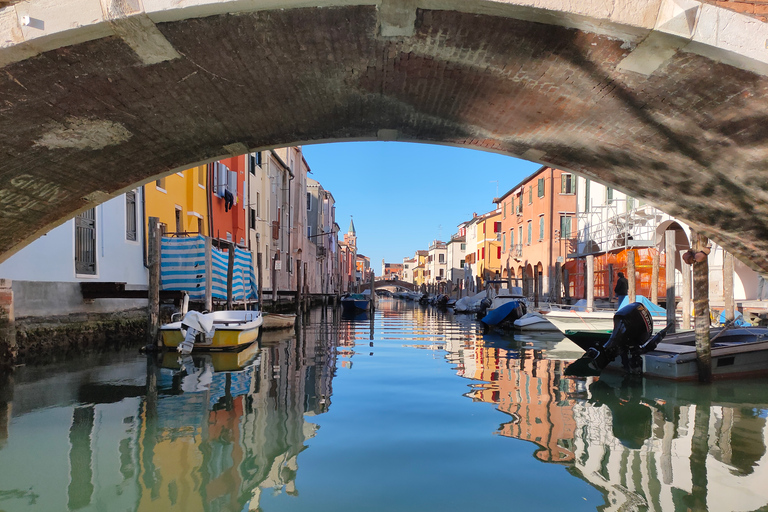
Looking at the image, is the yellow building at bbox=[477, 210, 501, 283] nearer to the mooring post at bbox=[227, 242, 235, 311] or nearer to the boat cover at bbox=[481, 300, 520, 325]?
the boat cover at bbox=[481, 300, 520, 325]

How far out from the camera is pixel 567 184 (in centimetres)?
2877

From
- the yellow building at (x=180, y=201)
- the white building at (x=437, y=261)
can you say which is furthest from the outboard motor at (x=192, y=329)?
the white building at (x=437, y=261)

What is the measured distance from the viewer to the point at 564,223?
28891 mm

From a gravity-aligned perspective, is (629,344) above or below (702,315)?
below

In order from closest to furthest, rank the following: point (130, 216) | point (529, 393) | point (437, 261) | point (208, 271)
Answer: point (529, 393) → point (208, 271) → point (130, 216) → point (437, 261)

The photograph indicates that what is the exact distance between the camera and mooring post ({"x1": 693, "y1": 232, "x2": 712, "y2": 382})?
8359mm

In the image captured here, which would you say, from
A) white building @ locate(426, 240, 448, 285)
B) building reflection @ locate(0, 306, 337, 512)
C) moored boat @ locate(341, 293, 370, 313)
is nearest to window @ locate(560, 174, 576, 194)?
moored boat @ locate(341, 293, 370, 313)

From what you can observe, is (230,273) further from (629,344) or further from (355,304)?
(355,304)

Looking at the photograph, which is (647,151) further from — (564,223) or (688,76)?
(564,223)

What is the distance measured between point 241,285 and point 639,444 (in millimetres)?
12780

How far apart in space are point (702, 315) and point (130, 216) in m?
11.6

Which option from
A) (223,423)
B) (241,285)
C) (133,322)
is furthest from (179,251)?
(223,423)

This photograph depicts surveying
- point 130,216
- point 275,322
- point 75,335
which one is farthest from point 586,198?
point 75,335

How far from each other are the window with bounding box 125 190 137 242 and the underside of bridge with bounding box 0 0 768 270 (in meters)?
6.42
